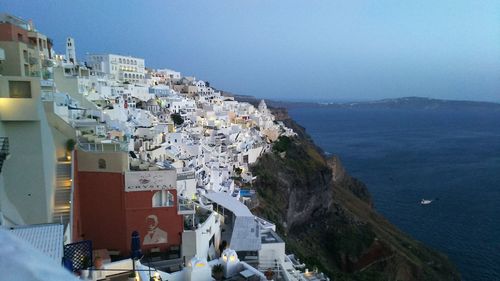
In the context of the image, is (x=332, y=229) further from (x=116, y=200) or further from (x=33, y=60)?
(x=33, y=60)

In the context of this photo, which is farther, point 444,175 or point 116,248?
point 444,175

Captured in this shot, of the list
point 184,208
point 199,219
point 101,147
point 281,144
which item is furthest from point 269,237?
point 281,144

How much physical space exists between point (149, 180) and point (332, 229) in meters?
27.4

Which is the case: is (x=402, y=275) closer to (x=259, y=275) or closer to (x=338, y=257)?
(x=338, y=257)

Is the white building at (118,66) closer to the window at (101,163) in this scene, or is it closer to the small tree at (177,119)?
the small tree at (177,119)

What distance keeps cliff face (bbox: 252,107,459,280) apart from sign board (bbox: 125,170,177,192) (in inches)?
562

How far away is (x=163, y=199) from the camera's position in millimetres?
14562

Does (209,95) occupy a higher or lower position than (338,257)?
higher

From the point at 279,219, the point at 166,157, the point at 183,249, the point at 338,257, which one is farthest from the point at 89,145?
the point at 338,257

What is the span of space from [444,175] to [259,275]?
56.0m

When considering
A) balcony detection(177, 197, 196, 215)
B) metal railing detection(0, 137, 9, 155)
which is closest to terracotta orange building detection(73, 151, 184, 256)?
balcony detection(177, 197, 196, 215)

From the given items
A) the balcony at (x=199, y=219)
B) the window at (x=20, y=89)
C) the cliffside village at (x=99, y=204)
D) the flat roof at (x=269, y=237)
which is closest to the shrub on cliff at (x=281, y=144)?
the cliffside village at (x=99, y=204)

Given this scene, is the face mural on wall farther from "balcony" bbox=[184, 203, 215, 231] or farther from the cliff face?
the cliff face

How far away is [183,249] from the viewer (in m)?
14.6
